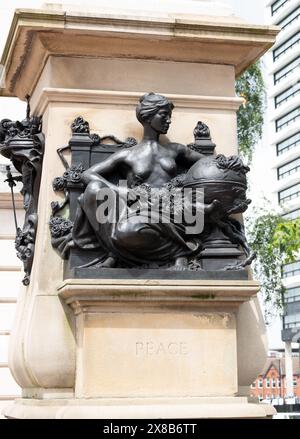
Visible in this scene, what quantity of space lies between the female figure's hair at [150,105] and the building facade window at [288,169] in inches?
3282

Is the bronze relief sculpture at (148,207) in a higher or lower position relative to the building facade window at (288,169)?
lower

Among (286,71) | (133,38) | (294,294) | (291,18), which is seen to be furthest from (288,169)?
(133,38)

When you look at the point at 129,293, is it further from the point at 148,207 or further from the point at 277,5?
the point at 277,5

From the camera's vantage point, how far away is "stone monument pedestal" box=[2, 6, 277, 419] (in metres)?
6.54

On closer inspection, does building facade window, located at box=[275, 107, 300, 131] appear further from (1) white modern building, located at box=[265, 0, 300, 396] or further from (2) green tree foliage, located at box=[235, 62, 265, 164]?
(2) green tree foliage, located at box=[235, 62, 265, 164]

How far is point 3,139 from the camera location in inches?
307

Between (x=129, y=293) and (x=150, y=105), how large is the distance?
5.40 ft

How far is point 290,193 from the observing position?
8931 cm

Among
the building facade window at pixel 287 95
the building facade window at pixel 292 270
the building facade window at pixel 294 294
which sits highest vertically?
the building facade window at pixel 287 95

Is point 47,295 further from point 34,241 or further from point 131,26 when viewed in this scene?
point 131,26

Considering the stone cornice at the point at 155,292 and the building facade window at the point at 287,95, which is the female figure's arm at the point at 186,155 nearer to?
the stone cornice at the point at 155,292

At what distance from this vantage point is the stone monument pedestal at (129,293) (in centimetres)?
654

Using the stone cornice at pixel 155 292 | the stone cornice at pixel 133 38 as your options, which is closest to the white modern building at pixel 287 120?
the stone cornice at pixel 133 38
